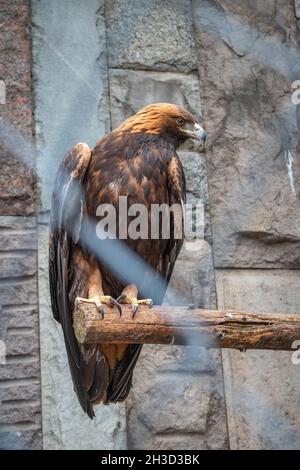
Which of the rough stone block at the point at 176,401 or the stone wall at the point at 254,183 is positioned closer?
the rough stone block at the point at 176,401

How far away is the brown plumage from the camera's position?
332cm

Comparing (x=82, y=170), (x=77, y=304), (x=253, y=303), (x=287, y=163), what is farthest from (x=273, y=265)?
(x=77, y=304)

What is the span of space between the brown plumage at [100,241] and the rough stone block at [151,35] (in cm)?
92

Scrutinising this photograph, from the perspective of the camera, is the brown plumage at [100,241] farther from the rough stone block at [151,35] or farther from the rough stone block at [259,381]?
the rough stone block at [151,35]

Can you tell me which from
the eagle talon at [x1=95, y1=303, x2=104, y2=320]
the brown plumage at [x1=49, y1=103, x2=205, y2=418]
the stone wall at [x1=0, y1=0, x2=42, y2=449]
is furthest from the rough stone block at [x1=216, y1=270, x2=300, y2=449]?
the eagle talon at [x1=95, y1=303, x2=104, y2=320]

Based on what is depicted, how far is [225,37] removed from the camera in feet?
15.0

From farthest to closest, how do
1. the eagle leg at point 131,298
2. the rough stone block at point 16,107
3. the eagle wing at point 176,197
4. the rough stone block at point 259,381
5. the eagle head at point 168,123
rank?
the rough stone block at point 259,381, the rough stone block at point 16,107, the eagle head at point 168,123, the eagle wing at point 176,197, the eagle leg at point 131,298

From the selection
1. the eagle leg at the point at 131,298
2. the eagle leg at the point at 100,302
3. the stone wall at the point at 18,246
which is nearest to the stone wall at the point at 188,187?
the stone wall at the point at 18,246

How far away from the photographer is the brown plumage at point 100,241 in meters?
3.32

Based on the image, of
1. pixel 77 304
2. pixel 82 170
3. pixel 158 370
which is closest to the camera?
pixel 77 304

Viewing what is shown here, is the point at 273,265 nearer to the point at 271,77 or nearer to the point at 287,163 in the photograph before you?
the point at 287,163

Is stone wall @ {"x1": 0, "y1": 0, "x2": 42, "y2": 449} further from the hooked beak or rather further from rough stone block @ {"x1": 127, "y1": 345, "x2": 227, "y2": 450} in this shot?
the hooked beak

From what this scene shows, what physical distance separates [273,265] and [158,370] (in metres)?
0.79

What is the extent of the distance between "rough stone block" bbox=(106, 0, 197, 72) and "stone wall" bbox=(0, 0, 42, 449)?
0.43m
